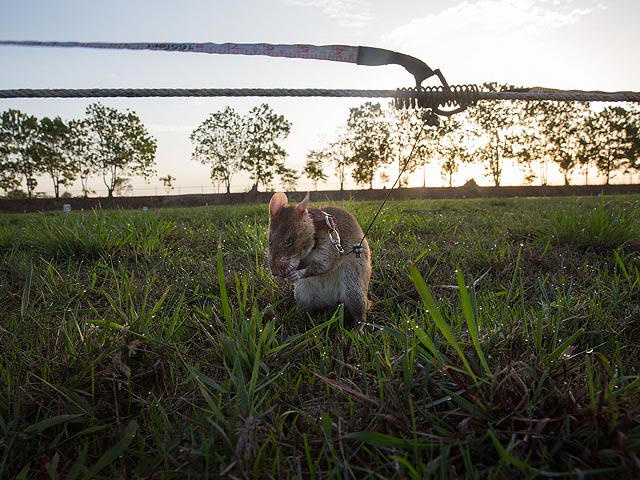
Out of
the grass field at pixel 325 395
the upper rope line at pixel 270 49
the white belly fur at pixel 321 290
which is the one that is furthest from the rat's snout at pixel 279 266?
the upper rope line at pixel 270 49

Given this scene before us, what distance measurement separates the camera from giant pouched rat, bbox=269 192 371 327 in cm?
242

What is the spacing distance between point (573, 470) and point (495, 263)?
2.24 meters

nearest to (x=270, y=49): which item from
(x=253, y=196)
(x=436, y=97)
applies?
(x=436, y=97)

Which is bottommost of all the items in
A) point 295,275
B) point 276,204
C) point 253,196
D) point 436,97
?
point 295,275

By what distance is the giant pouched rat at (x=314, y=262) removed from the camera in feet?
7.95

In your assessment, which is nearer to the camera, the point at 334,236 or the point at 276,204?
the point at 334,236

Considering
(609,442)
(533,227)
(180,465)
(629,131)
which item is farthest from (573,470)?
(629,131)

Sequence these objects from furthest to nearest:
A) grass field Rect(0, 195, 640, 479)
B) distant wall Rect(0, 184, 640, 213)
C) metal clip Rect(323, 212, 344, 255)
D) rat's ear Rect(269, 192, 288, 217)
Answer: distant wall Rect(0, 184, 640, 213), rat's ear Rect(269, 192, 288, 217), metal clip Rect(323, 212, 344, 255), grass field Rect(0, 195, 640, 479)

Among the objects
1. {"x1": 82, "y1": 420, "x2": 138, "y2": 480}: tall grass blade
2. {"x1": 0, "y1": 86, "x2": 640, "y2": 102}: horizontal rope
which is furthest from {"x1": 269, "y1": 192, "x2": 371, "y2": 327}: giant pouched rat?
{"x1": 82, "y1": 420, "x2": 138, "y2": 480}: tall grass blade

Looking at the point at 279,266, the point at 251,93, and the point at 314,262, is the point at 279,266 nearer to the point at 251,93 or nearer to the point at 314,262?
the point at 314,262

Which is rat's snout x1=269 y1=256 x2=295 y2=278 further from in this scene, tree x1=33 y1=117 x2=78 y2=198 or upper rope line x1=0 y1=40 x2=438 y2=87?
tree x1=33 y1=117 x2=78 y2=198

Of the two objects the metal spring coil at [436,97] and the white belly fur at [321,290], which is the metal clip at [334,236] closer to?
the white belly fur at [321,290]

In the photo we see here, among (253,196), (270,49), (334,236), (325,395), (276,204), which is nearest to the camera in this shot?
(325,395)

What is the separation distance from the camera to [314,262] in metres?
2.51
